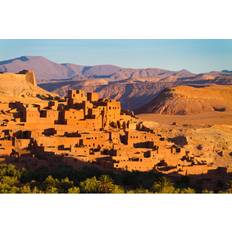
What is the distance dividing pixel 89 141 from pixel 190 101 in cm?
3071

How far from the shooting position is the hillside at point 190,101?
47562mm

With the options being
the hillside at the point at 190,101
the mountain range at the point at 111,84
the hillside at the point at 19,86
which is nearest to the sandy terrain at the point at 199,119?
the hillside at the point at 190,101

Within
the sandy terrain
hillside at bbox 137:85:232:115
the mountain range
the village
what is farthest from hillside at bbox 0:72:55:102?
the mountain range

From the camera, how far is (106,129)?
886 inches

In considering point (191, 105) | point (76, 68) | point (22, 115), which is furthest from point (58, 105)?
point (76, 68)

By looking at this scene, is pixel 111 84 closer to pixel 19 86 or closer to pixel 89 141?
pixel 19 86

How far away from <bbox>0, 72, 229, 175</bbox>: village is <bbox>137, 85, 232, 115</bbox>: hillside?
76.0 ft

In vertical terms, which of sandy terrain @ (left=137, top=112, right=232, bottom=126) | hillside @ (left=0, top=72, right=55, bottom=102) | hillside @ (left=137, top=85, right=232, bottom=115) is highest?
hillside @ (left=0, top=72, right=55, bottom=102)

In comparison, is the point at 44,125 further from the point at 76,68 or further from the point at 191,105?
the point at 76,68

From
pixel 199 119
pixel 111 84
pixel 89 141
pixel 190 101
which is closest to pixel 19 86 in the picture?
pixel 199 119

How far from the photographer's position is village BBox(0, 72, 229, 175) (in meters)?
17.1

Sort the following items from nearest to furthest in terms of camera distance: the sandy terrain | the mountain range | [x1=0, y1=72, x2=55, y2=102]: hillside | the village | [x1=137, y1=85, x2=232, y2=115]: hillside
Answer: the village → [x1=0, y1=72, x2=55, y2=102]: hillside → the sandy terrain → [x1=137, y1=85, x2=232, y2=115]: hillside → the mountain range

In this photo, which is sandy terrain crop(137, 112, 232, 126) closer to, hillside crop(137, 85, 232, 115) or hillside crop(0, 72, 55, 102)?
hillside crop(137, 85, 232, 115)

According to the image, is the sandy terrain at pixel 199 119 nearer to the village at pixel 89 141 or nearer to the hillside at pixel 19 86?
the hillside at pixel 19 86
